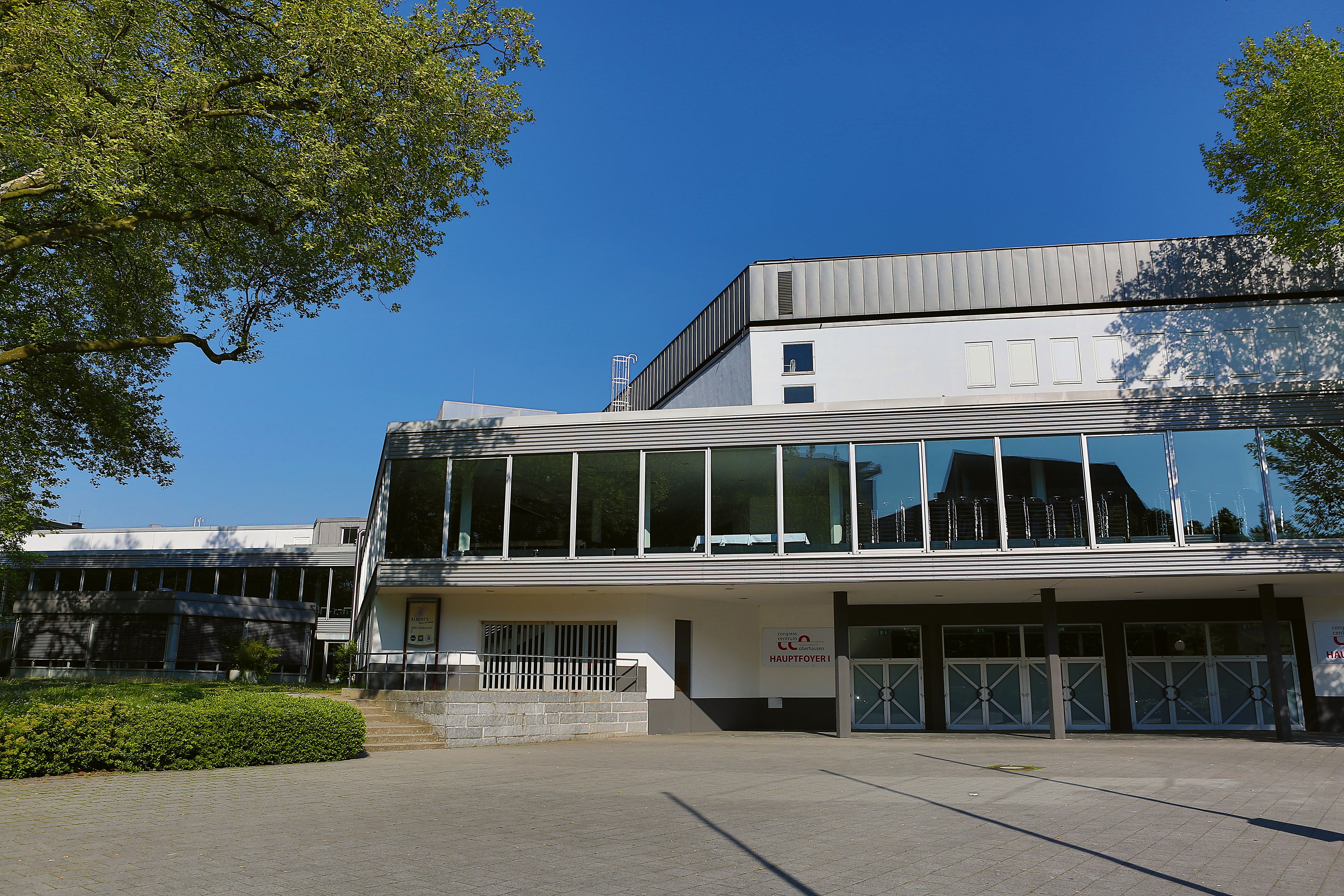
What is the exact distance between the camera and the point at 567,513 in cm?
1998

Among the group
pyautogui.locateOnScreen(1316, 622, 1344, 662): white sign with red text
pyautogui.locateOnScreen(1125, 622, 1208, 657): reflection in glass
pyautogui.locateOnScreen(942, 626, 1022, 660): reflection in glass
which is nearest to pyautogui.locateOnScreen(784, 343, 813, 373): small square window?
pyautogui.locateOnScreen(942, 626, 1022, 660): reflection in glass

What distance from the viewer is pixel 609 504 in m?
19.9

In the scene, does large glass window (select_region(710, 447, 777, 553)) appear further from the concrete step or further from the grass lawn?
the grass lawn

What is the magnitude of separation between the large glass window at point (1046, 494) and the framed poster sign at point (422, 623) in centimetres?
1268

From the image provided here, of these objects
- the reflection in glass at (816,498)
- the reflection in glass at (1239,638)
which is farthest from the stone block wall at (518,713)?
the reflection in glass at (1239,638)

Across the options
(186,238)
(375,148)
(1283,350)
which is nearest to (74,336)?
(186,238)

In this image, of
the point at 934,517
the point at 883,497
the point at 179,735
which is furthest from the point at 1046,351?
the point at 179,735

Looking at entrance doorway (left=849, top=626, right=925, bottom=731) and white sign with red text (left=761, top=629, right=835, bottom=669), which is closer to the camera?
white sign with red text (left=761, top=629, right=835, bottom=669)

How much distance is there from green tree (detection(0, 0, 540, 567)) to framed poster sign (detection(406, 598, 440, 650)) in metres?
6.85

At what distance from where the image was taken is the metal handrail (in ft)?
63.5

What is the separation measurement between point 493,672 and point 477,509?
368cm

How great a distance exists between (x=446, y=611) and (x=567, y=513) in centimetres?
420

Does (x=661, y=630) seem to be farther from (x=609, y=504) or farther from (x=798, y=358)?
(x=798, y=358)

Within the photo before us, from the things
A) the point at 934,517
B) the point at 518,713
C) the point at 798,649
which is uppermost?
the point at 934,517
